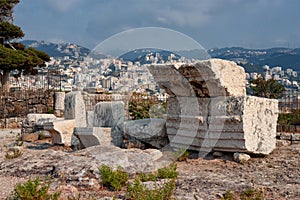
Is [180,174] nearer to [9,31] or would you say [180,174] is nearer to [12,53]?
[12,53]

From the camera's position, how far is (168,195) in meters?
3.79

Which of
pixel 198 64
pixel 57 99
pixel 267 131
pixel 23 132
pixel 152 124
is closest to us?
pixel 198 64

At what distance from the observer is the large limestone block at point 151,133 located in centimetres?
751

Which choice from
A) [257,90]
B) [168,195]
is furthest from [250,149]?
[257,90]

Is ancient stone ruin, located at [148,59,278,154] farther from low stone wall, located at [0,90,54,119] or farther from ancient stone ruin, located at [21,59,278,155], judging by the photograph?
low stone wall, located at [0,90,54,119]

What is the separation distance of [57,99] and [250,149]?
12.4 metres

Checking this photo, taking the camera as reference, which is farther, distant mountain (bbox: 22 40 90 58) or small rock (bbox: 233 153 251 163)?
distant mountain (bbox: 22 40 90 58)

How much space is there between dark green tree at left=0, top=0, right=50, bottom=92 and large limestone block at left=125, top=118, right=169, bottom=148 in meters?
16.1

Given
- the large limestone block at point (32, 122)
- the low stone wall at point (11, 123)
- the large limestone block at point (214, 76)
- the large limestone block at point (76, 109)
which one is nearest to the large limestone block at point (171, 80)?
the large limestone block at point (214, 76)

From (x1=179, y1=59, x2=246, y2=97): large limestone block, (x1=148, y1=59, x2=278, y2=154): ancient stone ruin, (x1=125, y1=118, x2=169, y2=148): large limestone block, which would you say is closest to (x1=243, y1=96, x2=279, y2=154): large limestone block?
(x1=148, y1=59, x2=278, y2=154): ancient stone ruin

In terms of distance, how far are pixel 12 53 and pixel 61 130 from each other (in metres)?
15.1

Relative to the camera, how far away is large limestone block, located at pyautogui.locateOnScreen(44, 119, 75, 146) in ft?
28.0

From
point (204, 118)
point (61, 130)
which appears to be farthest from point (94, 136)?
point (204, 118)

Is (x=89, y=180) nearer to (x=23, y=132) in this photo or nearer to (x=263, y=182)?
(x=263, y=182)
